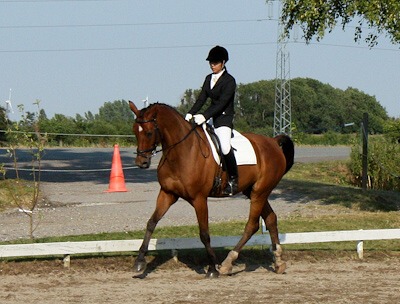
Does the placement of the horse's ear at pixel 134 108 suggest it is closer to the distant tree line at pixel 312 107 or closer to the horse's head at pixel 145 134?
the horse's head at pixel 145 134

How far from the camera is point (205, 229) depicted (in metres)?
11.5

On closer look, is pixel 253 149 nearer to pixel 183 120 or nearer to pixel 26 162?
pixel 183 120

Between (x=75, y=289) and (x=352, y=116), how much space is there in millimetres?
82817

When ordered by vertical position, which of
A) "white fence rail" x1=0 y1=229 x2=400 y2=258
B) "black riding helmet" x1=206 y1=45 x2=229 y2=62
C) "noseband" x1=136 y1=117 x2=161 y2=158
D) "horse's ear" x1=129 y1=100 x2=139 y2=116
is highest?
"black riding helmet" x1=206 y1=45 x2=229 y2=62

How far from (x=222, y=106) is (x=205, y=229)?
1658 millimetres

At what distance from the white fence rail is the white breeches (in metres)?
1.62

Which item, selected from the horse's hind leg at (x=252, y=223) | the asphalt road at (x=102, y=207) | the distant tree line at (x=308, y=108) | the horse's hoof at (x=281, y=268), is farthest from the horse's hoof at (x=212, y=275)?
the distant tree line at (x=308, y=108)

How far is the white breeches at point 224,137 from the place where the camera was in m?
11.7

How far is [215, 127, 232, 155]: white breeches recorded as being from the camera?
1168cm

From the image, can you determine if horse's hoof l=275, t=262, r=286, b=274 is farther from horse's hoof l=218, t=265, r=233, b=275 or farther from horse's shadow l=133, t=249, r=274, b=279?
horse's hoof l=218, t=265, r=233, b=275

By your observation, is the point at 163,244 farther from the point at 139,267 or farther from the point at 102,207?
the point at 102,207

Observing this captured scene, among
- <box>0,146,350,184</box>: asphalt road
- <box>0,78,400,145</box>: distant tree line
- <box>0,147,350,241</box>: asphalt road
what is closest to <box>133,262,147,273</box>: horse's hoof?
<box>0,147,350,241</box>: asphalt road

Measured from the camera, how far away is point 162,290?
34.5ft

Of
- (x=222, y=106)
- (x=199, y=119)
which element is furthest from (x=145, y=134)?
(x=222, y=106)
